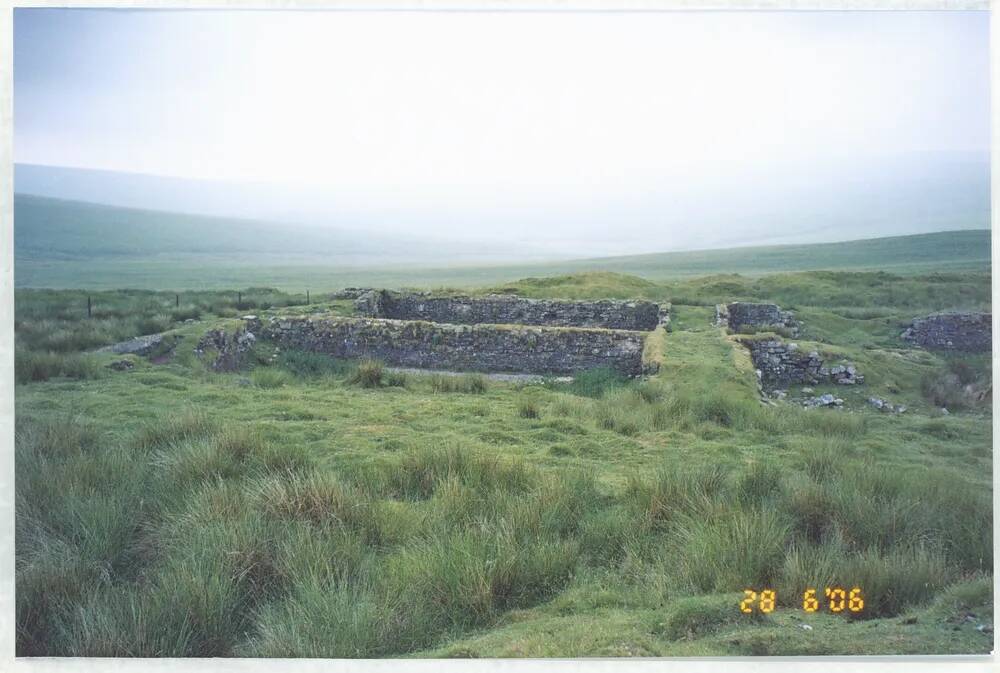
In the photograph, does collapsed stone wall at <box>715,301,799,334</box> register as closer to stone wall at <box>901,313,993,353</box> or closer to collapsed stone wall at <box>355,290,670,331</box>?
collapsed stone wall at <box>355,290,670,331</box>

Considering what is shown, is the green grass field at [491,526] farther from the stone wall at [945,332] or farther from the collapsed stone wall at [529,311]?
the collapsed stone wall at [529,311]

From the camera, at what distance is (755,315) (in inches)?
649

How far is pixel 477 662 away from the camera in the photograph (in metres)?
3.91

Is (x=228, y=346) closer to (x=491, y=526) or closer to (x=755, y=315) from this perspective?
(x=491, y=526)

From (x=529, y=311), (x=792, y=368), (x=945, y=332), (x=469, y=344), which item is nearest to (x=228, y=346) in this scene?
(x=469, y=344)

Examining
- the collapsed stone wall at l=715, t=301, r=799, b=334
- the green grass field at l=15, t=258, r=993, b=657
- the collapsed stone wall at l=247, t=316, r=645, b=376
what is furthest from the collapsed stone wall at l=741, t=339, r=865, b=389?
the collapsed stone wall at l=715, t=301, r=799, b=334

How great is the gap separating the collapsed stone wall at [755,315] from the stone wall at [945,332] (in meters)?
2.65

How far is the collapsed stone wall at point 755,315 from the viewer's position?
15430 millimetres

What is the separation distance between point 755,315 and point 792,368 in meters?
6.41

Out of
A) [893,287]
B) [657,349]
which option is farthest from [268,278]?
[893,287]

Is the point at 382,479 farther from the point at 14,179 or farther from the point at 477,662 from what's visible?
the point at 14,179

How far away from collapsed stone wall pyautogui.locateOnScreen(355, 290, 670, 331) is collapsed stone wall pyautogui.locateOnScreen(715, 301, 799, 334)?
1682 millimetres

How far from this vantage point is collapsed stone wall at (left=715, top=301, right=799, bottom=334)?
15.4 meters

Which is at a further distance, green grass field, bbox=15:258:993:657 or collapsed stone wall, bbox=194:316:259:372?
collapsed stone wall, bbox=194:316:259:372
